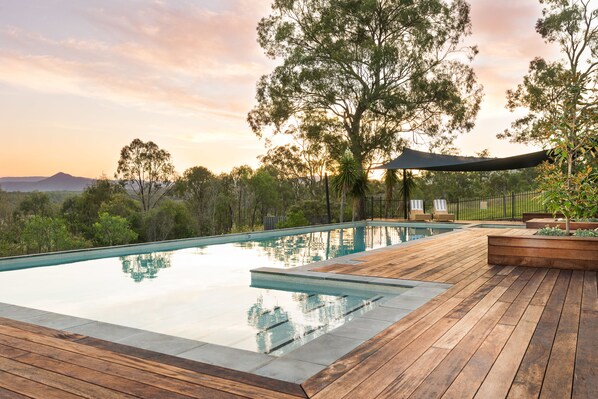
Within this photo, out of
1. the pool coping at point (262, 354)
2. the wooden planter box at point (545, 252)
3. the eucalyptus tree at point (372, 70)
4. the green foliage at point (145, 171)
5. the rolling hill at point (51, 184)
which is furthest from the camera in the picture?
the green foliage at point (145, 171)

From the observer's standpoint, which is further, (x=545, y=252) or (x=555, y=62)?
(x=555, y=62)

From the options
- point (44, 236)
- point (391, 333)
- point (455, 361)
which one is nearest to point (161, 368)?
point (391, 333)

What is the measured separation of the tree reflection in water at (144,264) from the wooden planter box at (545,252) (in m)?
4.82

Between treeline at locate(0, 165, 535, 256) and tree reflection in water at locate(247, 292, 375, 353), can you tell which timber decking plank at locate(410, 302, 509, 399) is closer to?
tree reflection in water at locate(247, 292, 375, 353)

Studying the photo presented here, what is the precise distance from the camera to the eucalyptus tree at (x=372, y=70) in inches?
671

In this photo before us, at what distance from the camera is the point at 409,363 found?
7.41 feet

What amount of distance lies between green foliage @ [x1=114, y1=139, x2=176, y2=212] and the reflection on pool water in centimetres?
2326

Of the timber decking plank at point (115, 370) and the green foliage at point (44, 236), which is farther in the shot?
the green foliage at point (44, 236)

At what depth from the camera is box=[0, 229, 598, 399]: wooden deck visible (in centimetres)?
195

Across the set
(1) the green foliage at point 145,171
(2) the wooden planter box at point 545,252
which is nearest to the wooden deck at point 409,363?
(2) the wooden planter box at point 545,252

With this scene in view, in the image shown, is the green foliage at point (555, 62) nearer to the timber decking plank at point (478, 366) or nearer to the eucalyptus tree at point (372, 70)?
the eucalyptus tree at point (372, 70)

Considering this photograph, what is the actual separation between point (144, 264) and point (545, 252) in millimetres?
6141

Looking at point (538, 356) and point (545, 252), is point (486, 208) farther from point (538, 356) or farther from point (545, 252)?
point (538, 356)

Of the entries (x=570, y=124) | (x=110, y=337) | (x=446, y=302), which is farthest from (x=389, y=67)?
(x=110, y=337)
